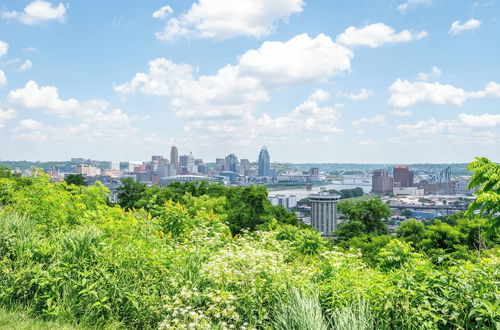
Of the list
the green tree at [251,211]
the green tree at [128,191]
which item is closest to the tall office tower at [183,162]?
the green tree at [128,191]

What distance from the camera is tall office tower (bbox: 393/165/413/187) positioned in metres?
103

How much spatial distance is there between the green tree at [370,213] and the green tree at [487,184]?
1383cm

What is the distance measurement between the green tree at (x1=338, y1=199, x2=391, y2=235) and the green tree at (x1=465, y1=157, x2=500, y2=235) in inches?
545

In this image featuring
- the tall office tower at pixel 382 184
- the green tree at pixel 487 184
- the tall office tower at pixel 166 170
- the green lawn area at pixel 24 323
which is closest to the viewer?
the green tree at pixel 487 184

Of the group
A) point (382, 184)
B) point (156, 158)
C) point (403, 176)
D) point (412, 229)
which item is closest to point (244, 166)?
point (156, 158)

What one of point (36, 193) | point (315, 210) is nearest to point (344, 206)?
point (36, 193)

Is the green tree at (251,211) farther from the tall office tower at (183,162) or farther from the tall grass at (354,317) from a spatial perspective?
the tall office tower at (183,162)

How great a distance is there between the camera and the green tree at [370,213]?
59.9 feet

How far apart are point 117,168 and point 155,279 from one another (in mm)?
180307

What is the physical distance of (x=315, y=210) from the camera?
41.3 metres

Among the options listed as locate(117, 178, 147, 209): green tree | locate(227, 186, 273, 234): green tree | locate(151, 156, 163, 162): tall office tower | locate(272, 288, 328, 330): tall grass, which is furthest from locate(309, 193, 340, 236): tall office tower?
locate(151, 156, 163, 162): tall office tower

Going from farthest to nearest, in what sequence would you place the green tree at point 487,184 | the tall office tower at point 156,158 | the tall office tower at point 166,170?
the tall office tower at point 156,158 < the tall office tower at point 166,170 < the green tree at point 487,184

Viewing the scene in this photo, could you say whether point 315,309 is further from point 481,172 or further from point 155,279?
point 481,172

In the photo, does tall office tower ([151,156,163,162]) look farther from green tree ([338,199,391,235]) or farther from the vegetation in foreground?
the vegetation in foreground
